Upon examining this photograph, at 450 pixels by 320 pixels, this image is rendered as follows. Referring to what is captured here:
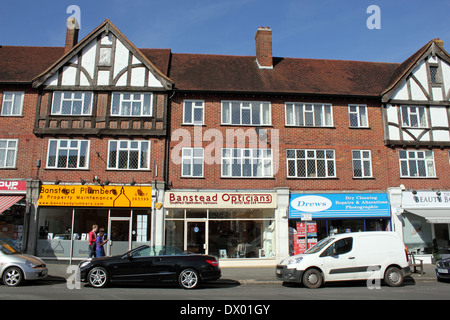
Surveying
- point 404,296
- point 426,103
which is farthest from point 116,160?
point 426,103

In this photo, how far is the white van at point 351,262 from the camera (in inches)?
472

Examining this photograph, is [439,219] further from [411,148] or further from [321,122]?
[321,122]

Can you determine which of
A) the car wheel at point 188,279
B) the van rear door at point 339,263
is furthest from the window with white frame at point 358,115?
the car wheel at point 188,279

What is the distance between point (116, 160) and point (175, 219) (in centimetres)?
416

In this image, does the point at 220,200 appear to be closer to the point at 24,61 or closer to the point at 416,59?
the point at 416,59

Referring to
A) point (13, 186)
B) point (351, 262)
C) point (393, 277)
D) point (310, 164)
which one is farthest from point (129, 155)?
point (393, 277)

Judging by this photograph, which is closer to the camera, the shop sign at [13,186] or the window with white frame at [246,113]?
the shop sign at [13,186]

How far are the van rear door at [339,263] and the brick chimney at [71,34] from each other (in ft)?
59.1

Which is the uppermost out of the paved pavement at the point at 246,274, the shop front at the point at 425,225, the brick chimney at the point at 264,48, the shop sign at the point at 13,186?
the brick chimney at the point at 264,48

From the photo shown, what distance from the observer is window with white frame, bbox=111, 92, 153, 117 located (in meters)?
18.8

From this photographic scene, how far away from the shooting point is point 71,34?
21266 millimetres

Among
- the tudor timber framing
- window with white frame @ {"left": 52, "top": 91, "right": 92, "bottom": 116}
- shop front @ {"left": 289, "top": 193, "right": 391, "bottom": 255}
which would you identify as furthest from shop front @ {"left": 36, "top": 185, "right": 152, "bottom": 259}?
shop front @ {"left": 289, "top": 193, "right": 391, "bottom": 255}

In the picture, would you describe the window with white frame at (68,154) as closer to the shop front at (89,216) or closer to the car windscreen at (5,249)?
the shop front at (89,216)

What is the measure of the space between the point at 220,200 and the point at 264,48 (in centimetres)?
1004
